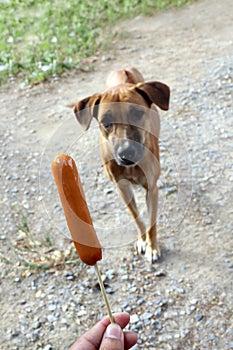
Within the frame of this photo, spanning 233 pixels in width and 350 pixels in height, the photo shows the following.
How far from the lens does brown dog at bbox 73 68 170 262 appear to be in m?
3.46

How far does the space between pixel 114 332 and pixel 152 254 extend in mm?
1882

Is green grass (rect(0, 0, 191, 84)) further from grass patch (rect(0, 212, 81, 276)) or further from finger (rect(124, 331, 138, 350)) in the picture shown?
finger (rect(124, 331, 138, 350))

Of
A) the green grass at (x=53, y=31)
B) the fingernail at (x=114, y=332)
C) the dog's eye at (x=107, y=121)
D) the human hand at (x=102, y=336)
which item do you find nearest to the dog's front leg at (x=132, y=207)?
the dog's eye at (x=107, y=121)

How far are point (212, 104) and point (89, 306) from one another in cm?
270

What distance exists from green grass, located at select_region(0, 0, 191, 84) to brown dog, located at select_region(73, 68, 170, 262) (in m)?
3.17

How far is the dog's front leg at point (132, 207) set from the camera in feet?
12.4

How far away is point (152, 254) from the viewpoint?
152 inches

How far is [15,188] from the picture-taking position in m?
4.83

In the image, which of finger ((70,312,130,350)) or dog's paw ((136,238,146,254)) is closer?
finger ((70,312,130,350))

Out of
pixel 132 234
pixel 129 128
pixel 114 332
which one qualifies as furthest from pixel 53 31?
pixel 114 332

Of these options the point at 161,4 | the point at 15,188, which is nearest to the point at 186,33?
the point at 161,4

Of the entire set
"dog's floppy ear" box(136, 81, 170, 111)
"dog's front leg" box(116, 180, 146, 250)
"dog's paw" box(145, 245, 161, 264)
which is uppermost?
"dog's floppy ear" box(136, 81, 170, 111)

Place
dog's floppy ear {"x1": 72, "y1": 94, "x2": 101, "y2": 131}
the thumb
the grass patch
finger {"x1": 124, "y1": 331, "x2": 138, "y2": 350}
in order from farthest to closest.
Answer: the grass patch < dog's floppy ear {"x1": 72, "y1": 94, "x2": 101, "y2": 131} < finger {"x1": 124, "y1": 331, "x2": 138, "y2": 350} < the thumb

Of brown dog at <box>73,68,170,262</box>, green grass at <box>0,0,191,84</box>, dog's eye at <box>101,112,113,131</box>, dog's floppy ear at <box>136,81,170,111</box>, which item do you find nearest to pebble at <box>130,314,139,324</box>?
brown dog at <box>73,68,170,262</box>
